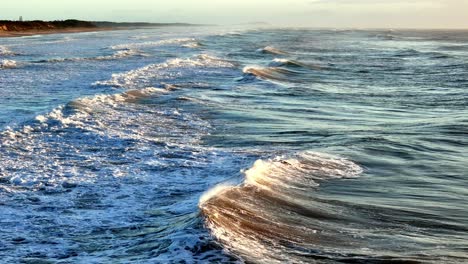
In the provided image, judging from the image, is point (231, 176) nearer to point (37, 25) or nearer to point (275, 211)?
point (275, 211)

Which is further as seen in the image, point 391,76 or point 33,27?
point 33,27

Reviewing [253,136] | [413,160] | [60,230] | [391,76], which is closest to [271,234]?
[60,230]

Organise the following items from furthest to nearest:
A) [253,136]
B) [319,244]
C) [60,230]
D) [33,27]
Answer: [33,27]
[253,136]
[60,230]
[319,244]

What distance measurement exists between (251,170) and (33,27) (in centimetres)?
8399

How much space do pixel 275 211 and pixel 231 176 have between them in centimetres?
192

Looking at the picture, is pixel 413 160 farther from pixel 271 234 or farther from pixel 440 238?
pixel 271 234

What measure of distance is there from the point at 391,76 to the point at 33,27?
68822 mm

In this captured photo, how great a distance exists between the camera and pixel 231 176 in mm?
9867

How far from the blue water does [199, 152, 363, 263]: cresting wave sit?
3 cm

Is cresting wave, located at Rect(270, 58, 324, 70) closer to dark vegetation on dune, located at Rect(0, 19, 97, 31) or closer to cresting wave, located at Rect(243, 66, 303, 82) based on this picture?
cresting wave, located at Rect(243, 66, 303, 82)

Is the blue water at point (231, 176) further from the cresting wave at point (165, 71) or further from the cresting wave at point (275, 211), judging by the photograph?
the cresting wave at point (165, 71)

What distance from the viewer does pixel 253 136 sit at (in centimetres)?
1361

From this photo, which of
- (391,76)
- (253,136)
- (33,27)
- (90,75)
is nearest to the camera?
(253,136)

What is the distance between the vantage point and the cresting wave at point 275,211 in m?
6.70
